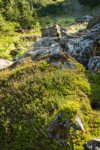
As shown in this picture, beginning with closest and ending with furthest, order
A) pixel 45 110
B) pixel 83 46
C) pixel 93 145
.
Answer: pixel 93 145 < pixel 45 110 < pixel 83 46

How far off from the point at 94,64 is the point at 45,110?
4.72 m

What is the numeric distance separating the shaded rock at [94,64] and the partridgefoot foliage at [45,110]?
1185 mm

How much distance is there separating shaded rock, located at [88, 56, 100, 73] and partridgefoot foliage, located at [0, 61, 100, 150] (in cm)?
119

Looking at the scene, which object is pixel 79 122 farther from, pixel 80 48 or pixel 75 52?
pixel 80 48

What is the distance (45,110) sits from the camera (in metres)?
10.9

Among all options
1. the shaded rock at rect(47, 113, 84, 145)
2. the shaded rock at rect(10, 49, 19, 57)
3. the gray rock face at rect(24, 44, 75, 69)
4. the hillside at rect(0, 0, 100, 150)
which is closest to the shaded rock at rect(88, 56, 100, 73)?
the hillside at rect(0, 0, 100, 150)

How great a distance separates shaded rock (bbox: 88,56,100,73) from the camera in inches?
563

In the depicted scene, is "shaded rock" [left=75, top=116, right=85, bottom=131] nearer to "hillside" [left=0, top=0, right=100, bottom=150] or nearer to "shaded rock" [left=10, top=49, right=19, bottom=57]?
"hillside" [left=0, top=0, right=100, bottom=150]

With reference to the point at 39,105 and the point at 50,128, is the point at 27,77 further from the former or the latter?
the point at 50,128

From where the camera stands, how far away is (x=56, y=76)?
40.7 feet

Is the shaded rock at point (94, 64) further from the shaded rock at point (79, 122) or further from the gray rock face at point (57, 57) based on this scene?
the shaded rock at point (79, 122)

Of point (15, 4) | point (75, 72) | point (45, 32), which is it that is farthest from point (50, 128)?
point (15, 4)

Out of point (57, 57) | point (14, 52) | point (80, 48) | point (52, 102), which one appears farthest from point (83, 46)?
point (14, 52)

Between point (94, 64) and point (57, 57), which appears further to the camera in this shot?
point (94, 64)
